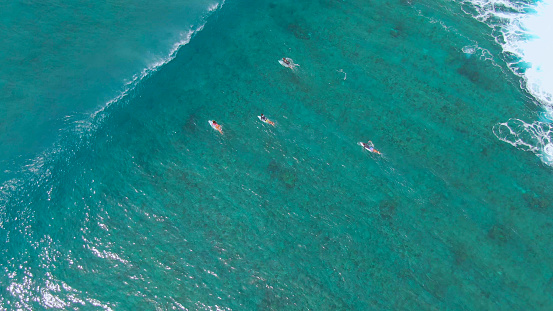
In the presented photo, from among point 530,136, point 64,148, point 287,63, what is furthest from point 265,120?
point 530,136

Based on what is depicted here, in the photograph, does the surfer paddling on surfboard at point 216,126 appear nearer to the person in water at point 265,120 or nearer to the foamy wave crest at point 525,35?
the person in water at point 265,120

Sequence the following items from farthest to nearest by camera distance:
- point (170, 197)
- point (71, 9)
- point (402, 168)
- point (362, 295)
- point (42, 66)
→ point (71, 9) → point (42, 66) → point (402, 168) → point (170, 197) → point (362, 295)

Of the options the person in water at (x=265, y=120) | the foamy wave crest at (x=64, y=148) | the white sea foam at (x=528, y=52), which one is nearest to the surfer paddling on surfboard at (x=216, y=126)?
the person in water at (x=265, y=120)

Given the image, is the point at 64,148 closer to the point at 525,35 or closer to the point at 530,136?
the point at 530,136

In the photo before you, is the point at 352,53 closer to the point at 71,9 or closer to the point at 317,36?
the point at 317,36

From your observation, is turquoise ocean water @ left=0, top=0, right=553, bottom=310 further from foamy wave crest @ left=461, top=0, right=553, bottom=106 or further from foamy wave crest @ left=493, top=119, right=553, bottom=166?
foamy wave crest @ left=461, top=0, right=553, bottom=106

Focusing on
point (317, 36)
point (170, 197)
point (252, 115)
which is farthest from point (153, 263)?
point (317, 36)

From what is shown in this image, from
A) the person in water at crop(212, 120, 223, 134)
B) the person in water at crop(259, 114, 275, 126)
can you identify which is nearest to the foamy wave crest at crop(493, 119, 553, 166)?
the person in water at crop(259, 114, 275, 126)
